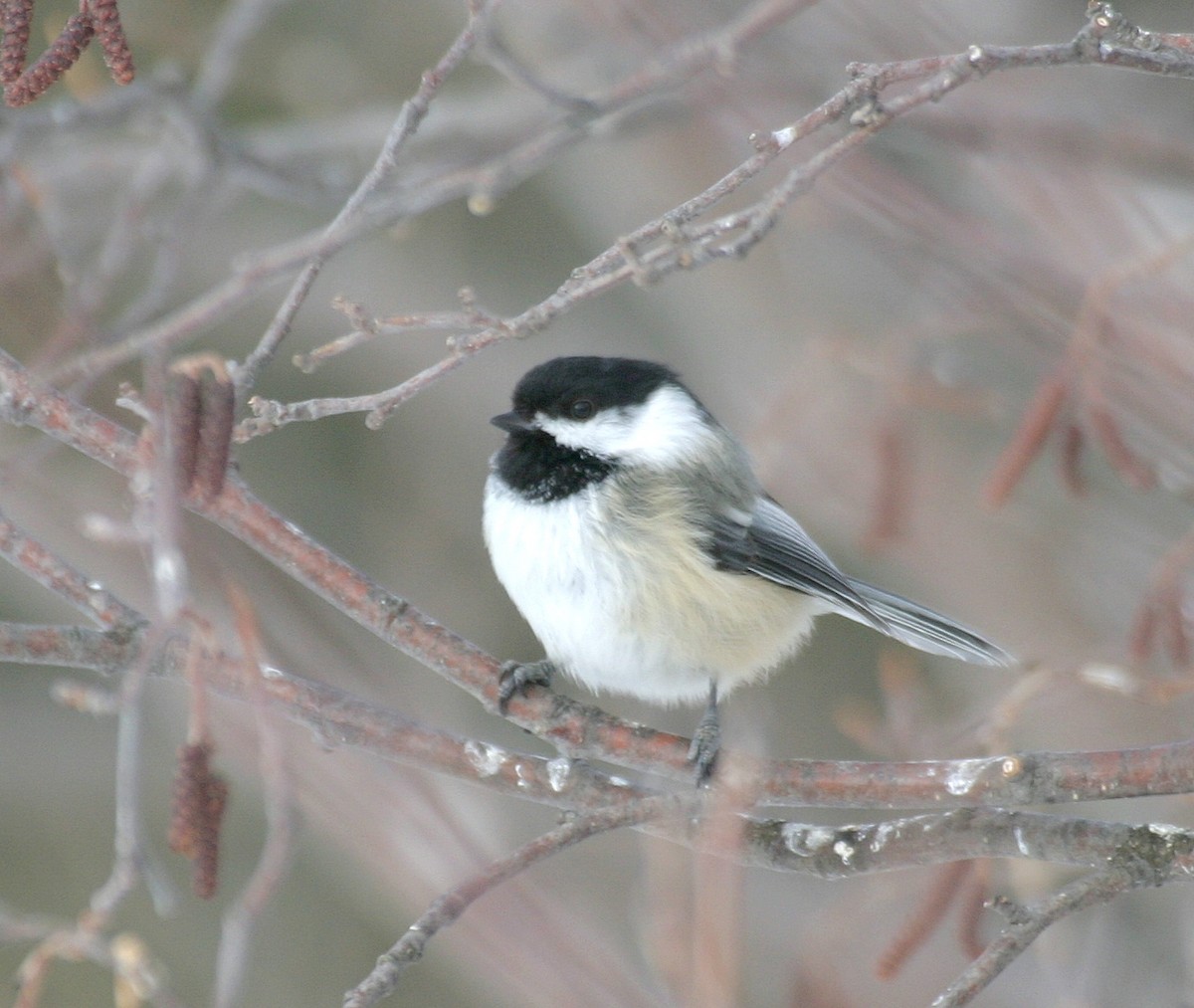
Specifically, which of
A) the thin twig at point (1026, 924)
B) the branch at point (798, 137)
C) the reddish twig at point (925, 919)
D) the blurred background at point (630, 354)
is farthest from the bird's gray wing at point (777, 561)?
the branch at point (798, 137)

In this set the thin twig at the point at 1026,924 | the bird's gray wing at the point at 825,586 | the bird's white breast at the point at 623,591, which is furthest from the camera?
the bird's gray wing at the point at 825,586

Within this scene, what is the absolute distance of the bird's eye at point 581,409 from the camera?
281 cm

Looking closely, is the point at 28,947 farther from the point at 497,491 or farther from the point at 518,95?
the point at 518,95

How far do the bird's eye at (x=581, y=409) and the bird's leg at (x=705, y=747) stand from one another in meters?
0.66

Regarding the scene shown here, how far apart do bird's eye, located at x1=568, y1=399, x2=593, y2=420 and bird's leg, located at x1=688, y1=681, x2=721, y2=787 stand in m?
0.66

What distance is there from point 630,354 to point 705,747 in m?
2.80

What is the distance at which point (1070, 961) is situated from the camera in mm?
3539

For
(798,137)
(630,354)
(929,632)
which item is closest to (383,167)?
(798,137)

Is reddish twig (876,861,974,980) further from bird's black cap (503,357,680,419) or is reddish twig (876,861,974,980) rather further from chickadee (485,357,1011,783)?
bird's black cap (503,357,680,419)

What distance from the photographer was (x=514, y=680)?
2447 mm

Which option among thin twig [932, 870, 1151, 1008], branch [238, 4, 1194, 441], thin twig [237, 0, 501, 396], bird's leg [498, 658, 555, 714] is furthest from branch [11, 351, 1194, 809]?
branch [238, 4, 1194, 441]

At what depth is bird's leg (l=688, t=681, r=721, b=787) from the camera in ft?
7.47

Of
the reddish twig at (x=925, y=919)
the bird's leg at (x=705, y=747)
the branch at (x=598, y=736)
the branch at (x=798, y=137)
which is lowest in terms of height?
the reddish twig at (x=925, y=919)

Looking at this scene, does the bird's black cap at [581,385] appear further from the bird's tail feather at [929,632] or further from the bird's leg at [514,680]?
the bird's tail feather at [929,632]
